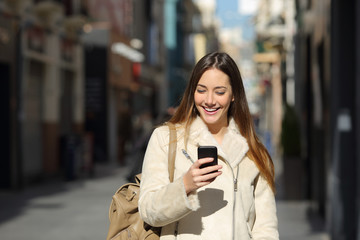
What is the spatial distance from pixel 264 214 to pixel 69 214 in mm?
8384

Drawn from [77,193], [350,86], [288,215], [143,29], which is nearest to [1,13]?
[77,193]

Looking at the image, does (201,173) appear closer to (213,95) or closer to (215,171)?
(215,171)

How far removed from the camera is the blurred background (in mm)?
7691

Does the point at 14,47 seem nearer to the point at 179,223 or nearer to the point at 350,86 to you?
the point at 350,86

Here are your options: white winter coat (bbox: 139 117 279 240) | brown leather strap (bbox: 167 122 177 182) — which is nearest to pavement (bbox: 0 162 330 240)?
white winter coat (bbox: 139 117 279 240)

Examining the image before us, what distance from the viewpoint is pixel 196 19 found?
62125 mm

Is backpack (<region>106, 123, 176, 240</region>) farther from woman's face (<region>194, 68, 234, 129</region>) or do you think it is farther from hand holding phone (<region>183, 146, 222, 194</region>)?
hand holding phone (<region>183, 146, 222, 194</region>)

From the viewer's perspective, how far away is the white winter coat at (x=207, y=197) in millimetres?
2713

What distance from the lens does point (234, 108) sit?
3158 millimetres

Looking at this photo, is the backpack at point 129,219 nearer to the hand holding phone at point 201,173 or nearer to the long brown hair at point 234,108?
the long brown hair at point 234,108

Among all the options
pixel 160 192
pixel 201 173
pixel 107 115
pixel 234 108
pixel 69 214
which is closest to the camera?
pixel 201 173

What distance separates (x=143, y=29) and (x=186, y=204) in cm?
3539

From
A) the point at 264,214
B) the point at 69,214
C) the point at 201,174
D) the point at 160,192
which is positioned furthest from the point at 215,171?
the point at 69,214

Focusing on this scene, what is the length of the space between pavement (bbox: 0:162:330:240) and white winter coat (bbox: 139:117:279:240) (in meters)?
5.16
